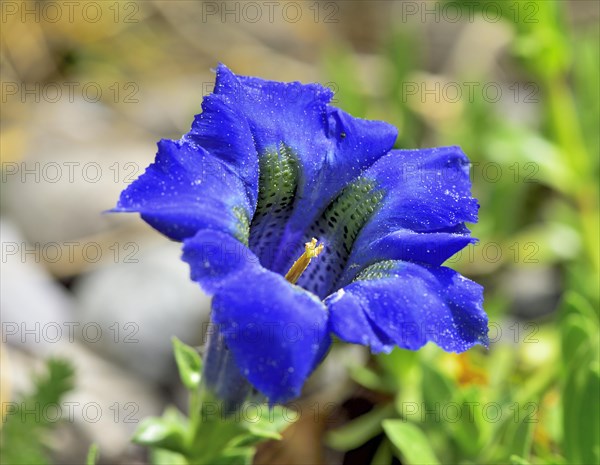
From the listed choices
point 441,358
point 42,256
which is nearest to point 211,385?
point 441,358

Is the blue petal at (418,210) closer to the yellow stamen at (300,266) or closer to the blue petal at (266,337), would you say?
the yellow stamen at (300,266)

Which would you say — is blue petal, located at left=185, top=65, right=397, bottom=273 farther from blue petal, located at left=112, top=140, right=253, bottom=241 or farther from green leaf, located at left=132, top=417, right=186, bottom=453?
green leaf, located at left=132, top=417, right=186, bottom=453

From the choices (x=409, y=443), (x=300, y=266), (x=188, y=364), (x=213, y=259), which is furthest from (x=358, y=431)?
(x=213, y=259)

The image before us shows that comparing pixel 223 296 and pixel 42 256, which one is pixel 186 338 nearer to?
pixel 42 256

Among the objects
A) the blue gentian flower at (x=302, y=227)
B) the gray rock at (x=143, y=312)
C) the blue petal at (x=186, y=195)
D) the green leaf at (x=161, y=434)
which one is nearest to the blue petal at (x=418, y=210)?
the blue gentian flower at (x=302, y=227)

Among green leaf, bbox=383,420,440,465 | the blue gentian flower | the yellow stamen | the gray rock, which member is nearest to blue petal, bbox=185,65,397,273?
the blue gentian flower

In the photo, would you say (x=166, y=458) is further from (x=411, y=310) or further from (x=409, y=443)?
(x=411, y=310)
